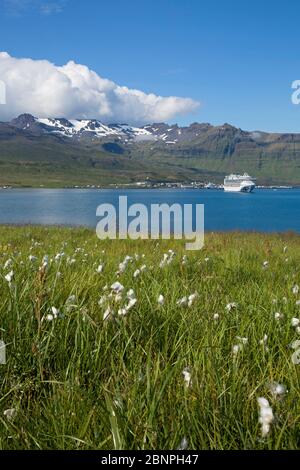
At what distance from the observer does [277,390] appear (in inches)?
87.7

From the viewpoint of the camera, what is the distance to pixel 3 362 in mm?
3178

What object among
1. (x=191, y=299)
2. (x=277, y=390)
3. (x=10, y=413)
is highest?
(x=277, y=390)

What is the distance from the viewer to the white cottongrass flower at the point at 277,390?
221cm

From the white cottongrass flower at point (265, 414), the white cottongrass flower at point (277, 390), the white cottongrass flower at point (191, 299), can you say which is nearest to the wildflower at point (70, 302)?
the white cottongrass flower at point (191, 299)

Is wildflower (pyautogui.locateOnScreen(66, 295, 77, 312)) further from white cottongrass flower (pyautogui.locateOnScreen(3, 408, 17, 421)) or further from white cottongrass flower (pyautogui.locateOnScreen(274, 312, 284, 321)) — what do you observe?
white cottongrass flower (pyautogui.locateOnScreen(274, 312, 284, 321))

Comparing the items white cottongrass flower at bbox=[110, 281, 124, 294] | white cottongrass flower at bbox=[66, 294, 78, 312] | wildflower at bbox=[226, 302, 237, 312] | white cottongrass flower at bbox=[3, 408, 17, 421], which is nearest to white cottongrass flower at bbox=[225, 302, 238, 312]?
wildflower at bbox=[226, 302, 237, 312]

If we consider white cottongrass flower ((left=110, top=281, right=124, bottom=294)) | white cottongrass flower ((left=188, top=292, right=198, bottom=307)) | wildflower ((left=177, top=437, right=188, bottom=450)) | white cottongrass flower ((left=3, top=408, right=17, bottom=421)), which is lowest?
white cottongrass flower ((left=3, top=408, right=17, bottom=421))

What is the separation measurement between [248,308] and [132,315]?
122cm

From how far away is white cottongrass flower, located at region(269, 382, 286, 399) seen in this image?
2.21 metres

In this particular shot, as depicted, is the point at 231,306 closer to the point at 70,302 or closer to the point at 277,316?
the point at 277,316

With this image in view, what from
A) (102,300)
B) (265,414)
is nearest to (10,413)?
(265,414)

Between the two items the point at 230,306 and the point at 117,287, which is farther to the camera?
the point at 230,306

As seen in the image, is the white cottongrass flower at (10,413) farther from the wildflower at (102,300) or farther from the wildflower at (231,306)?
the wildflower at (231,306)

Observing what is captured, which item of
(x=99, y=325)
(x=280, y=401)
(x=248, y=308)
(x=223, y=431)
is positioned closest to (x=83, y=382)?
(x=99, y=325)
